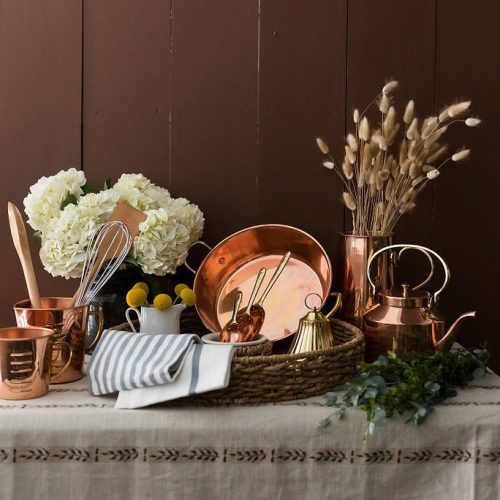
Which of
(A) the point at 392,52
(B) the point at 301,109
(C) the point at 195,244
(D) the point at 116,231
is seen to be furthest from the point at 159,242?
(A) the point at 392,52

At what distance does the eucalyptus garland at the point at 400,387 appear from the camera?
3.53 feet

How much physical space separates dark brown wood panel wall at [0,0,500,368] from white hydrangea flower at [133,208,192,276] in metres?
0.20

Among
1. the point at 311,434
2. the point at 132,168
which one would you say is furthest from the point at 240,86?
the point at 311,434

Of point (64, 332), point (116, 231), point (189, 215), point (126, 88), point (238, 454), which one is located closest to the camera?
point (238, 454)

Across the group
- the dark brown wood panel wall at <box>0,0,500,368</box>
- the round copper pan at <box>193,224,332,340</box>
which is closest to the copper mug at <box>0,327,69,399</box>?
the round copper pan at <box>193,224,332,340</box>

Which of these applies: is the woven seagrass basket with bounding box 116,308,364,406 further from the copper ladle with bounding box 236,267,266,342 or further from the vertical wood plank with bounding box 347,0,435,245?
the vertical wood plank with bounding box 347,0,435,245

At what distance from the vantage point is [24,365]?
3.67 ft

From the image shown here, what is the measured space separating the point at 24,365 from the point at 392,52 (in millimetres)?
972

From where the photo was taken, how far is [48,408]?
3.57ft

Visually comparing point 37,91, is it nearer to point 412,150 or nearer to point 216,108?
point 216,108

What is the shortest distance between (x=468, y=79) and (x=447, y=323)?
1.69 ft

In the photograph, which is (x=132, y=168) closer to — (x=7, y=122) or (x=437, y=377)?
(x=7, y=122)

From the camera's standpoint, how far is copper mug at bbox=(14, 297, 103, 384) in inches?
47.7

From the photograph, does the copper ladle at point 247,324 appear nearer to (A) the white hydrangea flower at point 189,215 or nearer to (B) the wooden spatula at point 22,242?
(A) the white hydrangea flower at point 189,215
